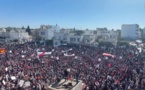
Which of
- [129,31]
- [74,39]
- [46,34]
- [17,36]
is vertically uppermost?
[129,31]

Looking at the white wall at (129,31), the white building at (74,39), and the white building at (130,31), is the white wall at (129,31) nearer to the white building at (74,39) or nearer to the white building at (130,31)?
the white building at (130,31)

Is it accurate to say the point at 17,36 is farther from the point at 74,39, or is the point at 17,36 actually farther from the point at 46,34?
the point at 74,39

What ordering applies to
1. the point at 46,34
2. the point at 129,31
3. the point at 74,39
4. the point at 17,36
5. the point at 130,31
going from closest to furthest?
the point at 74,39, the point at 17,36, the point at 46,34, the point at 130,31, the point at 129,31

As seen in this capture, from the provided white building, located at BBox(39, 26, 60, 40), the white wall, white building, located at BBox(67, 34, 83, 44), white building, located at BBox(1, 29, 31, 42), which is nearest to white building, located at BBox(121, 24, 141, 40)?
the white wall

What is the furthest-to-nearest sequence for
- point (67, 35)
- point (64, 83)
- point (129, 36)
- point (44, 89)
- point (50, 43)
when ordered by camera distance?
point (129, 36), point (67, 35), point (50, 43), point (64, 83), point (44, 89)

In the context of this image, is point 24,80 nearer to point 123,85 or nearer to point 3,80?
point 3,80

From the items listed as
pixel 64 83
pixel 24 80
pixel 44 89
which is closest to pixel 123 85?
pixel 64 83

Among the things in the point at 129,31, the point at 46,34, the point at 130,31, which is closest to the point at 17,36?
the point at 46,34

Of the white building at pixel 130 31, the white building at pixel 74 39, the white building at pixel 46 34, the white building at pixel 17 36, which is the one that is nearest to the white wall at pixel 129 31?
the white building at pixel 130 31
